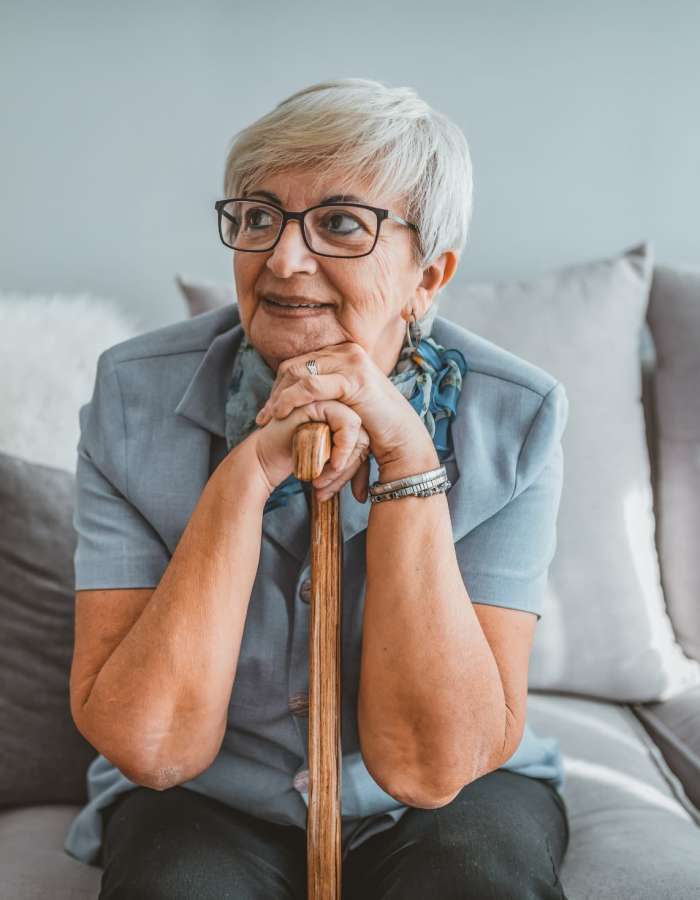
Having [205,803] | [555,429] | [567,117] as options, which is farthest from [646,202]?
[205,803]

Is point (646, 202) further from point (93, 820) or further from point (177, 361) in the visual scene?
point (93, 820)

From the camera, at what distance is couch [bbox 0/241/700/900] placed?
51.9 inches

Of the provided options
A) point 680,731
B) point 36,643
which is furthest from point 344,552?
point 680,731

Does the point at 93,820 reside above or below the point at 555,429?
below

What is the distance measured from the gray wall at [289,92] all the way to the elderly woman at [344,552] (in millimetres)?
785

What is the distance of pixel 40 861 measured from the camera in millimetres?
1159

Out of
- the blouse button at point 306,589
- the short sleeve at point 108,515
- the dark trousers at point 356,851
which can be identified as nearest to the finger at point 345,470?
the blouse button at point 306,589

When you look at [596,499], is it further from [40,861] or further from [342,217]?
[40,861]

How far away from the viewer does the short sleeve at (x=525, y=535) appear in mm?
1105

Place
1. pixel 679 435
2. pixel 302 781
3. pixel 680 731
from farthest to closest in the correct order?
pixel 679 435 < pixel 680 731 < pixel 302 781

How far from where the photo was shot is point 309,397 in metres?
0.99

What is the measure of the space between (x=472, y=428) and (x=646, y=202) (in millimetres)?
1020

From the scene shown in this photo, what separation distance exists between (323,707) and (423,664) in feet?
0.40

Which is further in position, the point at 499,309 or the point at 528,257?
the point at 528,257
